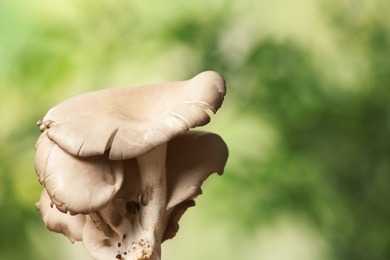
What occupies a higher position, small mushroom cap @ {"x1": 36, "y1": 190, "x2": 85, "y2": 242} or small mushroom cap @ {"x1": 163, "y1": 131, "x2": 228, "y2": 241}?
small mushroom cap @ {"x1": 163, "y1": 131, "x2": 228, "y2": 241}

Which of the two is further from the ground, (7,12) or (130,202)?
(7,12)

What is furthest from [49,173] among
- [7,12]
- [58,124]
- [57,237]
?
[7,12]

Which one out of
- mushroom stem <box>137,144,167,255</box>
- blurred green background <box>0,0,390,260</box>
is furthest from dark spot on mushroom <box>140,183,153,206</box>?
blurred green background <box>0,0,390,260</box>

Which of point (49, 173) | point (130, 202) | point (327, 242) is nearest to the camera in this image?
point (49, 173)

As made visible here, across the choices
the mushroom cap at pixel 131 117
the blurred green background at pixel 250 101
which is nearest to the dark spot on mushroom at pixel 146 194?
the mushroom cap at pixel 131 117

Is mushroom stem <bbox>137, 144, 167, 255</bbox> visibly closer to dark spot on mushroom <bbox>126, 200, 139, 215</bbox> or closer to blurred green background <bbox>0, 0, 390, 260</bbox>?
dark spot on mushroom <bbox>126, 200, 139, 215</bbox>

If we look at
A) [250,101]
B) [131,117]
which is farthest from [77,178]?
[250,101]

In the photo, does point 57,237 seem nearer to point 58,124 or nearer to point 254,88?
point 254,88
